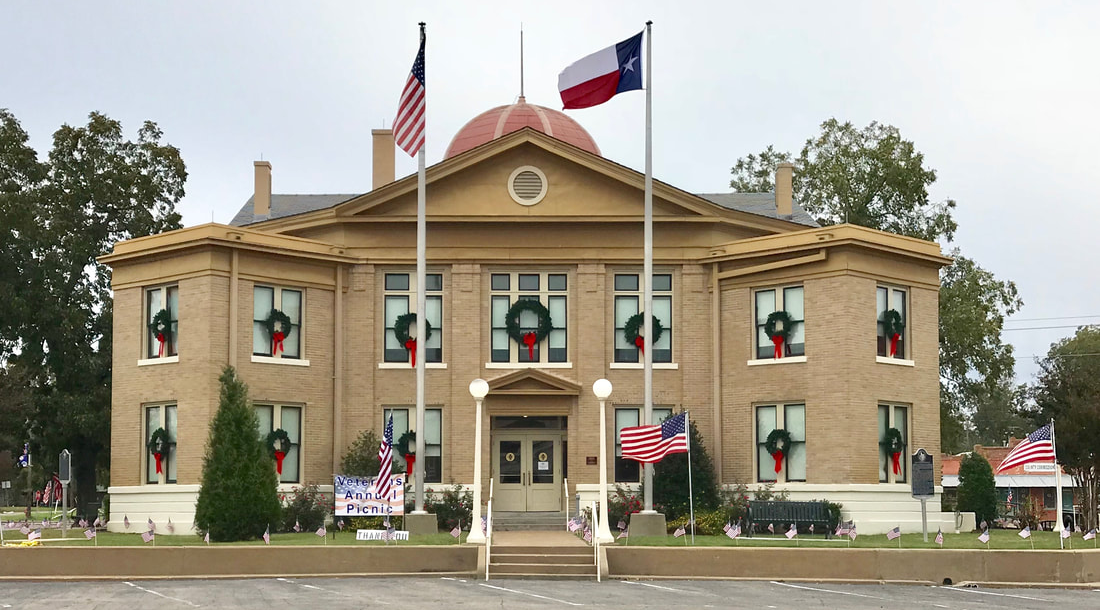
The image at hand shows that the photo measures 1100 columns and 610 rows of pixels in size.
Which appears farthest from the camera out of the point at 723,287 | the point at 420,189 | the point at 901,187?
the point at 901,187

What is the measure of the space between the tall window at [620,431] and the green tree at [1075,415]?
11077mm

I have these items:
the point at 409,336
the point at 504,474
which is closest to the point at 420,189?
the point at 409,336

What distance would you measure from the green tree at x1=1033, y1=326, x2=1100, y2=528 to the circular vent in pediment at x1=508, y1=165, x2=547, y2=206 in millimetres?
15739

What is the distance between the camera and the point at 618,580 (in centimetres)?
2778

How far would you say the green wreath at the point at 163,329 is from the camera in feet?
125

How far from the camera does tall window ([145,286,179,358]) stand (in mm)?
38312

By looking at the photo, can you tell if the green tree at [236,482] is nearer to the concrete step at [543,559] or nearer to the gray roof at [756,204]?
the concrete step at [543,559]

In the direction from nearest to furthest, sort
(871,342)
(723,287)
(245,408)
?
(245,408) < (871,342) < (723,287)

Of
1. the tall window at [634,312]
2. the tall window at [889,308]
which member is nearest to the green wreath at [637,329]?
the tall window at [634,312]

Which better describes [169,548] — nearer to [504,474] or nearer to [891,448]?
[504,474]

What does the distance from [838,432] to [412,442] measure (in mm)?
11376

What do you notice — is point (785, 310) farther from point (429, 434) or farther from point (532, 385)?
point (429, 434)

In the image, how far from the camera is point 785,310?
38.5 m

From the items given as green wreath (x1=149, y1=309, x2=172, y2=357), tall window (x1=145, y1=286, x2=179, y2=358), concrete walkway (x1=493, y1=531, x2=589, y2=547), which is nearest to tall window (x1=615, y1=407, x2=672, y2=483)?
concrete walkway (x1=493, y1=531, x2=589, y2=547)
